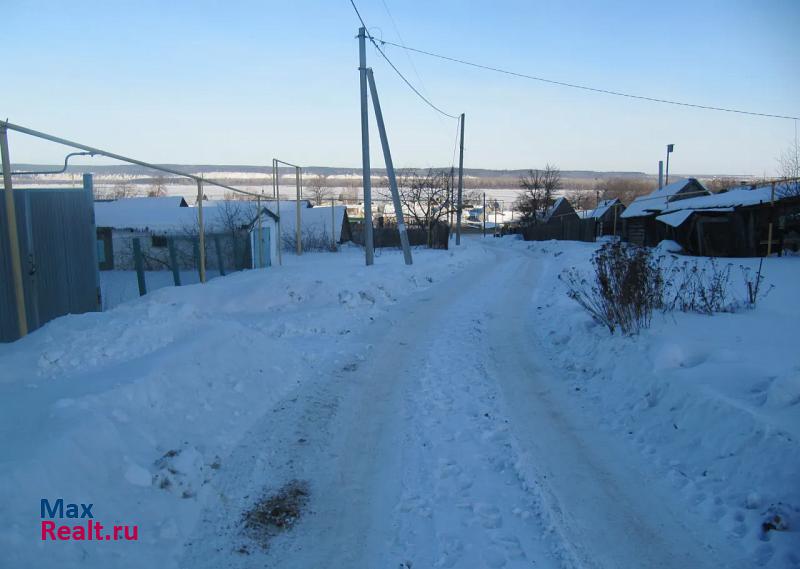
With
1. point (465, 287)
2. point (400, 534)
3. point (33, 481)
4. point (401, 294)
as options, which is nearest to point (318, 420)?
point (400, 534)

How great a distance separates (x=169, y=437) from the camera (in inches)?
171

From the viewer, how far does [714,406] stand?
454 centimetres

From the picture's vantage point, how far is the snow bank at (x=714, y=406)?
3.51 m

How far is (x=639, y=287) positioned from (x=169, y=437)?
599 centimetres

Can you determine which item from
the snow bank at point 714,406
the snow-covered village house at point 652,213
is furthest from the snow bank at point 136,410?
the snow-covered village house at point 652,213

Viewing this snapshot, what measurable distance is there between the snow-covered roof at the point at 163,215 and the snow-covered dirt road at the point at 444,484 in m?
19.8

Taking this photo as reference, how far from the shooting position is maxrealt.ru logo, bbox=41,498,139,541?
2939 mm

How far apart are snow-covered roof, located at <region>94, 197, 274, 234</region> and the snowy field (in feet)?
61.1

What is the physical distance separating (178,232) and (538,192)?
55.1 metres

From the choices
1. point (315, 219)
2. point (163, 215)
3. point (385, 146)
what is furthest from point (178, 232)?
point (315, 219)

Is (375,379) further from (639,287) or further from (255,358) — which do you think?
(639,287)

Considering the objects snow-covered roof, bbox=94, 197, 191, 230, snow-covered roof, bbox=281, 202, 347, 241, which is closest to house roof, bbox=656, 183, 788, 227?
snow-covered roof, bbox=281, 202, 347, 241

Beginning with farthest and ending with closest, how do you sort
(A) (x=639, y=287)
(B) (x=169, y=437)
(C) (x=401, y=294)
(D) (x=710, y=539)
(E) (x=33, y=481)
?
(C) (x=401, y=294), (A) (x=639, y=287), (B) (x=169, y=437), (D) (x=710, y=539), (E) (x=33, y=481)

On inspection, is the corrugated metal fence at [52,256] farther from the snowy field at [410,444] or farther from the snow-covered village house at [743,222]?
the snow-covered village house at [743,222]
